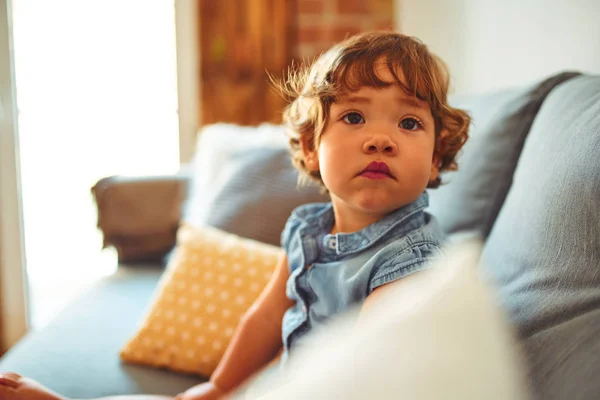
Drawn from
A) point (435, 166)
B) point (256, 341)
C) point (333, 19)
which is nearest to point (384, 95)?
point (435, 166)

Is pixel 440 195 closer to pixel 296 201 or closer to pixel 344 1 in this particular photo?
pixel 296 201

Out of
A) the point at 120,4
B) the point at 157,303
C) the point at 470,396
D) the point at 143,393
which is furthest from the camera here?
the point at 120,4

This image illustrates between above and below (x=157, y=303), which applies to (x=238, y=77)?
above

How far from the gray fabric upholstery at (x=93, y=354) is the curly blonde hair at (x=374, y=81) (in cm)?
56

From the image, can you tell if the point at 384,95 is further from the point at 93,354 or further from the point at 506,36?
the point at 506,36

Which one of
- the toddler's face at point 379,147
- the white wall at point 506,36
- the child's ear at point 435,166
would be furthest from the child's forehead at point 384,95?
the white wall at point 506,36

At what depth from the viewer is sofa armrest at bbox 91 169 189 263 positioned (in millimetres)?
1810

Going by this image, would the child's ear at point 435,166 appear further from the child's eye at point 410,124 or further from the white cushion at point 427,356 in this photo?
the white cushion at point 427,356

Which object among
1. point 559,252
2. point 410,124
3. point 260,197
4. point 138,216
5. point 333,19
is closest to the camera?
point 559,252

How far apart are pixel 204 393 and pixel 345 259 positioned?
35cm

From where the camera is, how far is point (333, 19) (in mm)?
2633

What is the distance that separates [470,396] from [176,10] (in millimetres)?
2420

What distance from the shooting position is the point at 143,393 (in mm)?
1044

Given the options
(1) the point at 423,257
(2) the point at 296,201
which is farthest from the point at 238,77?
(1) the point at 423,257
